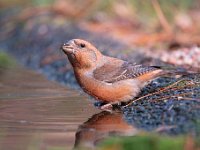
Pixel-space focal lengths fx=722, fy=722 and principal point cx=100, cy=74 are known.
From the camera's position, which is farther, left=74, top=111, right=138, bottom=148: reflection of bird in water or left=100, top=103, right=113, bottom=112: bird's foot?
left=100, top=103, right=113, bottom=112: bird's foot

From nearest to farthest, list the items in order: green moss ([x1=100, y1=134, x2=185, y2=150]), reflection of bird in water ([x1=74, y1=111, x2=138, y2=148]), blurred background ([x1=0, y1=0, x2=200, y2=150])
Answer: green moss ([x1=100, y1=134, x2=185, y2=150]) → reflection of bird in water ([x1=74, y1=111, x2=138, y2=148]) → blurred background ([x1=0, y1=0, x2=200, y2=150])

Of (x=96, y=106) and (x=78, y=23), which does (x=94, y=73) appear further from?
(x=78, y=23)

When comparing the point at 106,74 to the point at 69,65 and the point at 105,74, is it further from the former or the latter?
the point at 69,65

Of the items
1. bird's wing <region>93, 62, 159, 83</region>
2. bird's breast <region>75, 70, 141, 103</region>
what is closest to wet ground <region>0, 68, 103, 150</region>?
bird's breast <region>75, 70, 141, 103</region>

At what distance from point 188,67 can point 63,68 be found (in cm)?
262

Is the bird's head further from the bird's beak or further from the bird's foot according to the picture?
the bird's foot

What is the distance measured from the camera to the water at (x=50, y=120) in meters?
5.87

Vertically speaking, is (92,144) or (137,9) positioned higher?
(137,9)

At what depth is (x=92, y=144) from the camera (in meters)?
5.64

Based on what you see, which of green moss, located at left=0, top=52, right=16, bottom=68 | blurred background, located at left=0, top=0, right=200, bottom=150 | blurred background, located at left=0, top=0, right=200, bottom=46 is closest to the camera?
blurred background, located at left=0, top=0, right=200, bottom=150

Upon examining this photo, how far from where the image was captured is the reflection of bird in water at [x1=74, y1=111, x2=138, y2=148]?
585 cm

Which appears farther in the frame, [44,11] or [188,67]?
[44,11]

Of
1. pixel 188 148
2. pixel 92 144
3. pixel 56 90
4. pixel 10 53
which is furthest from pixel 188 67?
pixel 10 53

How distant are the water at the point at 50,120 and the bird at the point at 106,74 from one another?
23 centimetres
